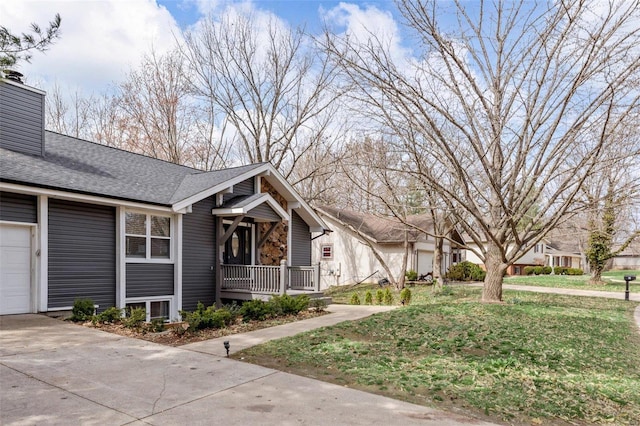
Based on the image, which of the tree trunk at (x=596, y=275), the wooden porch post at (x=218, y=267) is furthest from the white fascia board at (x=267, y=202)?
the tree trunk at (x=596, y=275)

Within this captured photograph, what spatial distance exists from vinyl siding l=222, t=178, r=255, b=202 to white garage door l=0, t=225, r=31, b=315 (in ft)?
18.8

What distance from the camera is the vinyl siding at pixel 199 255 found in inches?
490

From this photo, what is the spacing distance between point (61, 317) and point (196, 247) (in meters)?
4.31

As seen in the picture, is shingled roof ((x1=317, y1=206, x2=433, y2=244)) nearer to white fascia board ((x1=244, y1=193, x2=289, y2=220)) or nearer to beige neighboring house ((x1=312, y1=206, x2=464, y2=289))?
beige neighboring house ((x1=312, y1=206, x2=464, y2=289))

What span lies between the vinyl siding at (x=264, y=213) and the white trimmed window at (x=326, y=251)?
11708 mm

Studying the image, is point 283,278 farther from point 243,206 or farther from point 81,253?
point 81,253

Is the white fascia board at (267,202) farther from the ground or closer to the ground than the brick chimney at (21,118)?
closer to the ground

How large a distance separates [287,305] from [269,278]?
85.0 inches

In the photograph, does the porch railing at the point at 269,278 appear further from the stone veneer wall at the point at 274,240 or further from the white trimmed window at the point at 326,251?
the white trimmed window at the point at 326,251

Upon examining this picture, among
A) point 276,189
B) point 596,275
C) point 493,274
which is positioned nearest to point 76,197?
point 276,189

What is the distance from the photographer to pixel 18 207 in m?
8.83

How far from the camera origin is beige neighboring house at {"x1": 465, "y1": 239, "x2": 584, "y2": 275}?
44906 millimetres

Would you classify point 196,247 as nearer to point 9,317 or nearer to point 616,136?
point 9,317

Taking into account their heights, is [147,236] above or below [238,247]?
above
